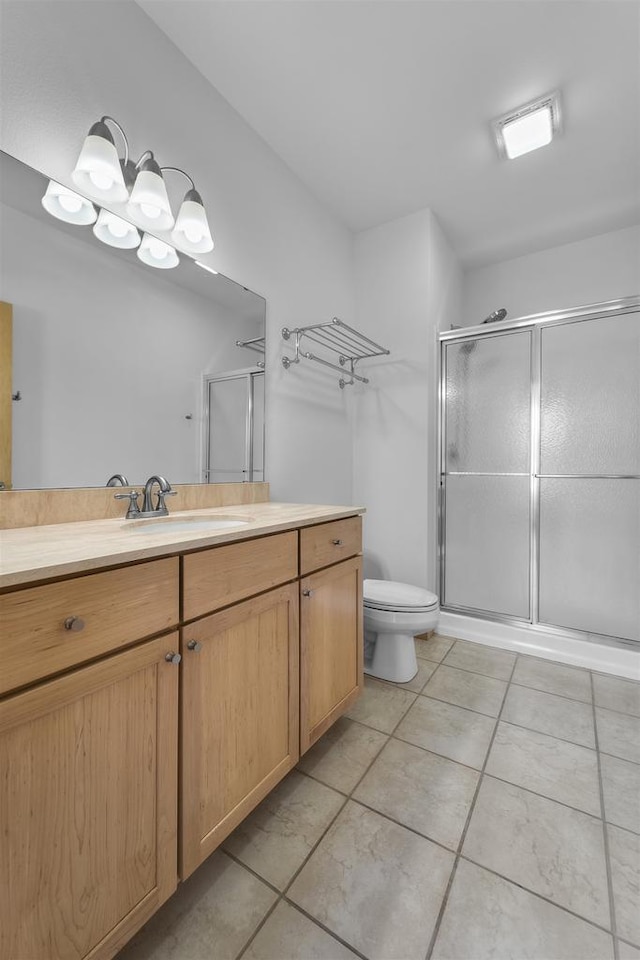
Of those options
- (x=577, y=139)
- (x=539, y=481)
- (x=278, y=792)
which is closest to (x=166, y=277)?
(x=278, y=792)

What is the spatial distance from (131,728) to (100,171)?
145 centimetres

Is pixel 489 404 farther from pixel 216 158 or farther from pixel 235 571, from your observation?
pixel 235 571

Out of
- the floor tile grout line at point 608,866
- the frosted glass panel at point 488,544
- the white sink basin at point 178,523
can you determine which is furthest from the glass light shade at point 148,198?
the floor tile grout line at point 608,866

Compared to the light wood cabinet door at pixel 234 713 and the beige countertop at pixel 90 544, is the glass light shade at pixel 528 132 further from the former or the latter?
the light wood cabinet door at pixel 234 713

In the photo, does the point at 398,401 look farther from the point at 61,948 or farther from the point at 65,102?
the point at 61,948

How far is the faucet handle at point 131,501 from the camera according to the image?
126 cm

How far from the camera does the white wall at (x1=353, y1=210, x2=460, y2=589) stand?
7.93 ft

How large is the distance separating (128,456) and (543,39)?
2.15 meters

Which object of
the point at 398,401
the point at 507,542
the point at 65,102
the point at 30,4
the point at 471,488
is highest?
the point at 30,4

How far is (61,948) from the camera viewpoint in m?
0.66

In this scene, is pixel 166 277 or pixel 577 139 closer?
pixel 166 277

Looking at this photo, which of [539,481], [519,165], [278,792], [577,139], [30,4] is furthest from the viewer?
[539,481]

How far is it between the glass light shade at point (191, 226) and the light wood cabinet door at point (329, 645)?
4.27ft

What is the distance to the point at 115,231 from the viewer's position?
4.28ft
